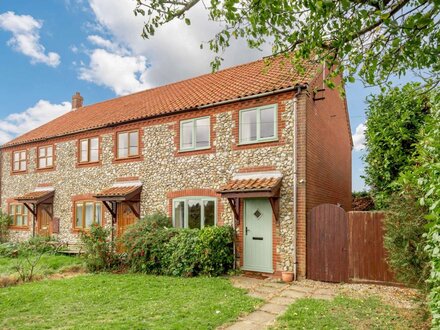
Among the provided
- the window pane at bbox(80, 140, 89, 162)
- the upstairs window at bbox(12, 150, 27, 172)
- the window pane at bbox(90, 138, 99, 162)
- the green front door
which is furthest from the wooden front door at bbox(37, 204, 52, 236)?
the green front door

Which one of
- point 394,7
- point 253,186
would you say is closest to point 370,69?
point 394,7

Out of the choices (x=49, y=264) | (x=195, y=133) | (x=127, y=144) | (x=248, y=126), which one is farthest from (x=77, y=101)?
(x=248, y=126)

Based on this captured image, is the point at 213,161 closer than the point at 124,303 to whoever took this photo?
No

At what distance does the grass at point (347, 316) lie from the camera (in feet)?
19.8

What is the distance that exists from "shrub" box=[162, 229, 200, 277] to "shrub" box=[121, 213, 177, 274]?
285mm

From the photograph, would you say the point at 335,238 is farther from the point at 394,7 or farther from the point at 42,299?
the point at 42,299

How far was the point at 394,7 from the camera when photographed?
5164 mm

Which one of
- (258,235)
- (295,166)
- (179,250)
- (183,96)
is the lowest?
(179,250)

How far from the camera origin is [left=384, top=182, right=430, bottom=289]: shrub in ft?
20.5

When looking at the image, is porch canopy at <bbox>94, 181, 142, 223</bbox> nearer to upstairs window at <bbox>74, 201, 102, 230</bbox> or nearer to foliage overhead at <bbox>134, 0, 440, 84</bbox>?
upstairs window at <bbox>74, 201, 102, 230</bbox>

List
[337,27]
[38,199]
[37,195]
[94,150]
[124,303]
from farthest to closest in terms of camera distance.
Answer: [37,195], [38,199], [94,150], [124,303], [337,27]

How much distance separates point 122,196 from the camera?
551 inches

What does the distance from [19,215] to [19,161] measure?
3.39 meters

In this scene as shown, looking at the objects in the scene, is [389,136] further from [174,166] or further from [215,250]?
[174,166]
